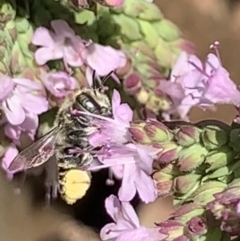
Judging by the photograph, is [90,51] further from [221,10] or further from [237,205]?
[221,10]

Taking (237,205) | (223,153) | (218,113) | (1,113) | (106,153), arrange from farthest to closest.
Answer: (218,113)
(1,113)
(106,153)
(223,153)
(237,205)

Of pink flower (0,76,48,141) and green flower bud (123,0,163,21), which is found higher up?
green flower bud (123,0,163,21)

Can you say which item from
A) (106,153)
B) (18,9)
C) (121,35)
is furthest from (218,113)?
(106,153)

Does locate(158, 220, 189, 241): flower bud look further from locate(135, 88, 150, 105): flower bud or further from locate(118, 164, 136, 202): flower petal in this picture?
locate(135, 88, 150, 105): flower bud

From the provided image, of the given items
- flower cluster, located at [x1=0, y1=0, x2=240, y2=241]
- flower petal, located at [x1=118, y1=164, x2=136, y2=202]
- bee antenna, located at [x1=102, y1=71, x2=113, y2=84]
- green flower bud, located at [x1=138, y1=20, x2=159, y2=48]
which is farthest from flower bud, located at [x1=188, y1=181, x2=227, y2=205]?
green flower bud, located at [x1=138, y1=20, x2=159, y2=48]

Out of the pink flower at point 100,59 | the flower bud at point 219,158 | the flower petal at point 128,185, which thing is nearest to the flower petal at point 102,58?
the pink flower at point 100,59

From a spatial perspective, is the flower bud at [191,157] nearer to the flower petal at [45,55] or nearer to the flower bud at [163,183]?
the flower bud at [163,183]
